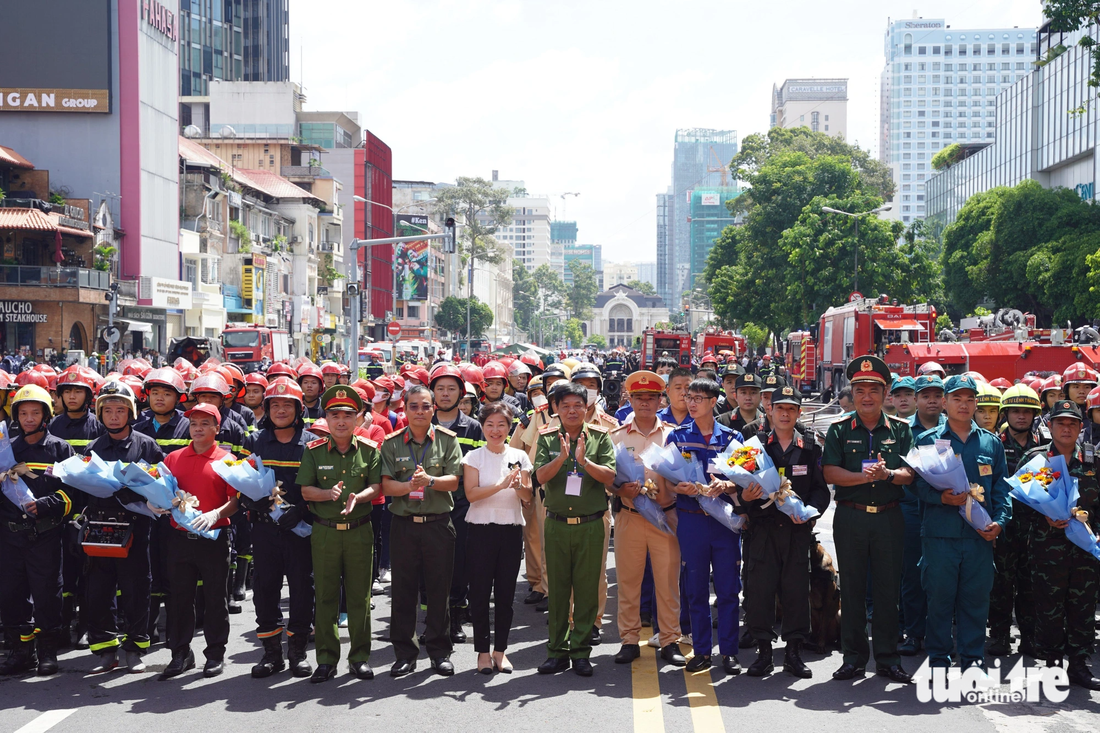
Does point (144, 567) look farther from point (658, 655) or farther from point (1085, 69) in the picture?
point (1085, 69)

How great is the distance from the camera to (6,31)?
4403cm

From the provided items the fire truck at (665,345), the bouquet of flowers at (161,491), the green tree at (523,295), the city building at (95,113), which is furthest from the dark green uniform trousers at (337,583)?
the green tree at (523,295)

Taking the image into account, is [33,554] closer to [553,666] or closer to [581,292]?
[553,666]

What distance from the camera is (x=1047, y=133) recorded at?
71062 millimetres

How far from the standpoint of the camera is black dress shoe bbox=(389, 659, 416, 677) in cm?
732

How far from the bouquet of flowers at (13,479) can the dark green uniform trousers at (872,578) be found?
5.37 meters

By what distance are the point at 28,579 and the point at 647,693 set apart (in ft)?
13.9

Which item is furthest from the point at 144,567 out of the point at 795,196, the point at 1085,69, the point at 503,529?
the point at 1085,69

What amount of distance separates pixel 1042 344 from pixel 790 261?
2975 cm

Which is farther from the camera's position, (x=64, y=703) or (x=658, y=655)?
(x=658, y=655)

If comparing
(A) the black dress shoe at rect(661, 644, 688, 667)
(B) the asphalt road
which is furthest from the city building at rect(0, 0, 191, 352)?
(A) the black dress shoe at rect(661, 644, 688, 667)

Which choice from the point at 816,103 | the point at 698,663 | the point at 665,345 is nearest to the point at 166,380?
the point at 698,663

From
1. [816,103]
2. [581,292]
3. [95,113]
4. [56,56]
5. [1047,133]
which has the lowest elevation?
[581,292]

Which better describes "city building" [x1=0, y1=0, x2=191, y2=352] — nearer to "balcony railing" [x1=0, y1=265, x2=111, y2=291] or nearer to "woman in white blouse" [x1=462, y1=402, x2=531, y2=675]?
"balcony railing" [x1=0, y1=265, x2=111, y2=291]
